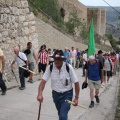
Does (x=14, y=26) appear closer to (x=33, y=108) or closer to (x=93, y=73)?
(x=93, y=73)

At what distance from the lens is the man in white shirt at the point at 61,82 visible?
20.5 ft

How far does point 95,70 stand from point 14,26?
5.14 meters

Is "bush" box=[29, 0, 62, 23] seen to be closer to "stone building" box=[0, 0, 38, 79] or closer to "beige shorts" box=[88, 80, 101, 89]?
"stone building" box=[0, 0, 38, 79]

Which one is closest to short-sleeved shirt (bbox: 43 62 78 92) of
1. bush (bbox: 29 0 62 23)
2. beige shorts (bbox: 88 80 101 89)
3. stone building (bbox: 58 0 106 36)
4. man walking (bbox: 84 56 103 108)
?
man walking (bbox: 84 56 103 108)

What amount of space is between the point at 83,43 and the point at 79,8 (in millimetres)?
15910

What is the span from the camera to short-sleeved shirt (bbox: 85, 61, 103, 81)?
9727mm

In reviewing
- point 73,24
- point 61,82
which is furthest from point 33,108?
point 73,24

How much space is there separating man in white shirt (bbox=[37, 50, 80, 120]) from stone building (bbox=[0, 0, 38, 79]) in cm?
658

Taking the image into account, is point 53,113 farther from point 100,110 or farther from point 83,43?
point 83,43

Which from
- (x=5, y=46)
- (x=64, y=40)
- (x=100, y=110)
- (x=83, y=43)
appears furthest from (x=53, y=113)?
(x=83, y=43)

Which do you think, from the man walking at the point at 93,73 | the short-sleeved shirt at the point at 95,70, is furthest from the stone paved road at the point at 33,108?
the short-sleeved shirt at the point at 95,70

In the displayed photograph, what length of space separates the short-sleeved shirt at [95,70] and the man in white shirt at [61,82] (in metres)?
3.34

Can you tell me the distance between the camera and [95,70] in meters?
9.76

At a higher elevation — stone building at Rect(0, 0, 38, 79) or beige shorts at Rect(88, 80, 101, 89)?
stone building at Rect(0, 0, 38, 79)
